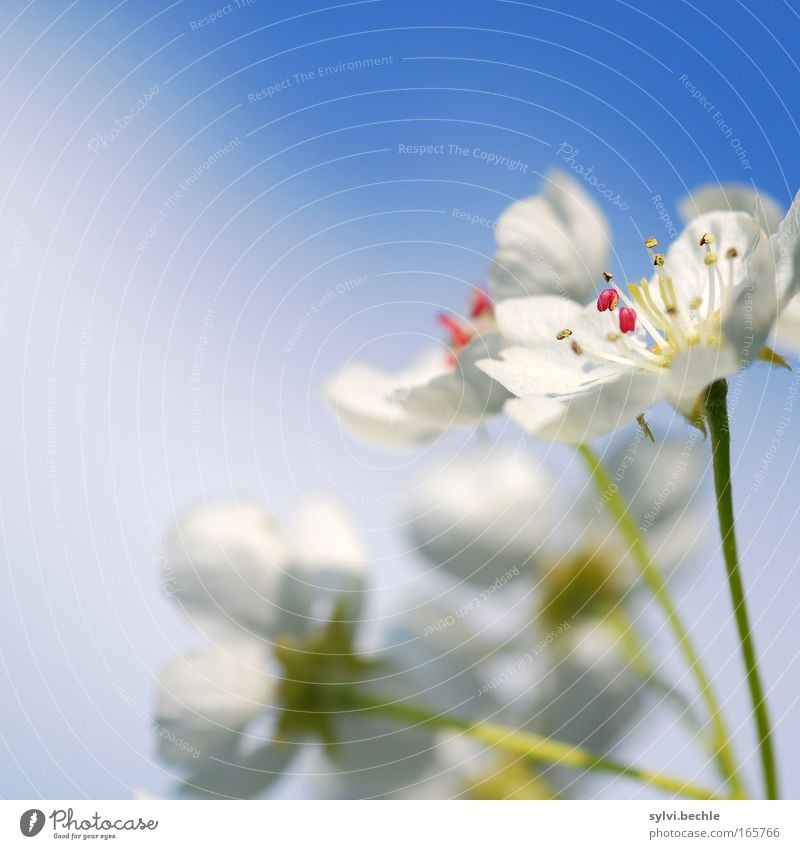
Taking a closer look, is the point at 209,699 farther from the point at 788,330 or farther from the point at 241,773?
the point at 788,330

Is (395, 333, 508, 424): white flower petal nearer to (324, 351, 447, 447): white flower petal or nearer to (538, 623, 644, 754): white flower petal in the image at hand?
(324, 351, 447, 447): white flower petal

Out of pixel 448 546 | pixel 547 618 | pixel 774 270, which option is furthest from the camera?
pixel 547 618

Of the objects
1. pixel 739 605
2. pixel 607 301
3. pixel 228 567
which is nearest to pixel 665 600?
pixel 739 605

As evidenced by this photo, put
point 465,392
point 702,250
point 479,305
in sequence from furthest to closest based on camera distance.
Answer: point 479,305 → point 702,250 → point 465,392

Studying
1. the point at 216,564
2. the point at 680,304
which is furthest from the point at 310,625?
the point at 680,304
